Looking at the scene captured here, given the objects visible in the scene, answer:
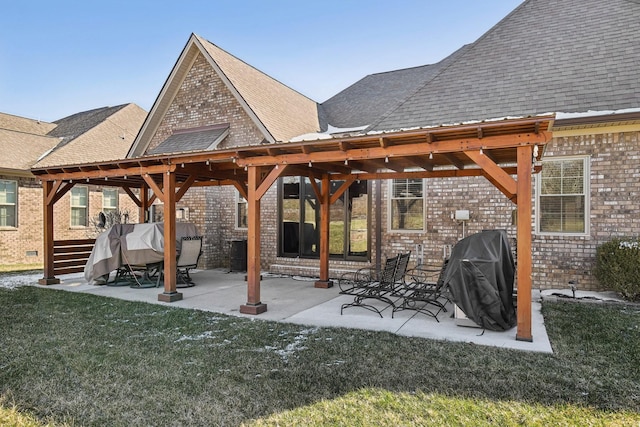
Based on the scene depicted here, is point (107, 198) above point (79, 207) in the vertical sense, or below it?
above

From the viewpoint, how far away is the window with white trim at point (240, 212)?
40.5 ft

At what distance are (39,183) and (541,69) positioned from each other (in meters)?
16.5

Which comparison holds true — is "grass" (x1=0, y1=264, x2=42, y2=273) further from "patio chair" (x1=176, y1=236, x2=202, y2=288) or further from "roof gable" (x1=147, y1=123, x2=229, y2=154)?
"patio chair" (x1=176, y1=236, x2=202, y2=288)

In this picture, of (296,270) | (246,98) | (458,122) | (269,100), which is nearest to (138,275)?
(296,270)

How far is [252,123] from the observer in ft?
39.2

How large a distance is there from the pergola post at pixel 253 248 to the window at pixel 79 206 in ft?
40.1

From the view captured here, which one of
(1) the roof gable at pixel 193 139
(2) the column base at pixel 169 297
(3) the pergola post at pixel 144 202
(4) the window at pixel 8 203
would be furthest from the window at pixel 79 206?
(2) the column base at pixel 169 297

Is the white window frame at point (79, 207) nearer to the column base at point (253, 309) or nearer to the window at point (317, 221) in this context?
the window at point (317, 221)

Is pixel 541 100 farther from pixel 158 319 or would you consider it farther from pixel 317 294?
pixel 158 319

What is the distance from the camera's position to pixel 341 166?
8148mm

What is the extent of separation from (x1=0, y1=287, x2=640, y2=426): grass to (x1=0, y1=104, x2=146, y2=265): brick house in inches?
401

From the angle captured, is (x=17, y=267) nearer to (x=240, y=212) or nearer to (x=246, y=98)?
(x=240, y=212)

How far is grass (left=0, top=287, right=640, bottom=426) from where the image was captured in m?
3.29

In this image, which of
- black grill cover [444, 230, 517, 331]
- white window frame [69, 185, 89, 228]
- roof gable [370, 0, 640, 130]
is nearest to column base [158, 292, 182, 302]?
black grill cover [444, 230, 517, 331]
